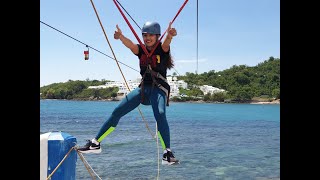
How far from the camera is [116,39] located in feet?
12.1

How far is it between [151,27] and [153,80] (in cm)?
46

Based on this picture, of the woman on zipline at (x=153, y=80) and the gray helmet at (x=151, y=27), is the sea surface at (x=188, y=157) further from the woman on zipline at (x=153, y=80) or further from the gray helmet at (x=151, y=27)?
the gray helmet at (x=151, y=27)

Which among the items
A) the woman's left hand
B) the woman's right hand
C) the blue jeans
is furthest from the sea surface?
the woman's left hand

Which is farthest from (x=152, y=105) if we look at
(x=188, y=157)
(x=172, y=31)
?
(x=188, y=157)

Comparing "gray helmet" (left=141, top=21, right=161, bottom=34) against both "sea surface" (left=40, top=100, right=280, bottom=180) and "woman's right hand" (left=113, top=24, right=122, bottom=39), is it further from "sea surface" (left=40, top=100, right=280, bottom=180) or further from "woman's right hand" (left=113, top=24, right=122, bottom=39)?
"sea surface" (left=40, top=100, right=280, bottom=180)

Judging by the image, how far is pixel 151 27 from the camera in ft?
11.8

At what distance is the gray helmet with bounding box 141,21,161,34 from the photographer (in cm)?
359

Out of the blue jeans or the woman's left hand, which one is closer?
the woman's left hand

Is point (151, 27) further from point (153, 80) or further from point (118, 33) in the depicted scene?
point (153, 80)

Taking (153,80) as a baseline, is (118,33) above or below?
above

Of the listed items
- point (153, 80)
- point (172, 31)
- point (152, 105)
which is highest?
point (172, 31)

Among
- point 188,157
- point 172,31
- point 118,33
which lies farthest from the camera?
point 188,157

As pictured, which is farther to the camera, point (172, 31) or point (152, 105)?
point (152, 105)
